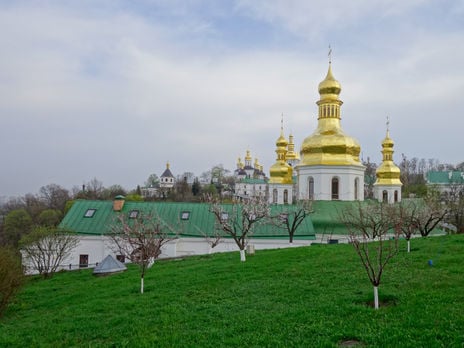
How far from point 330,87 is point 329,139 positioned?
17.5ft

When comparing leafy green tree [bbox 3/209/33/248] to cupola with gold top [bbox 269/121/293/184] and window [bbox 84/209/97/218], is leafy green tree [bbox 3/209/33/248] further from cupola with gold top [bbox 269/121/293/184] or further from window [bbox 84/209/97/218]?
cupola with gold top [bbox 269/121/293/184]

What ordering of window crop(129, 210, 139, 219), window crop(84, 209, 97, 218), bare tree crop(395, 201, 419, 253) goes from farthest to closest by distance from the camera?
window crop(84, 209, 97, 218) → window crop(129, 210, 139, 219) → bare tree crop(395, 201, 419, 253)

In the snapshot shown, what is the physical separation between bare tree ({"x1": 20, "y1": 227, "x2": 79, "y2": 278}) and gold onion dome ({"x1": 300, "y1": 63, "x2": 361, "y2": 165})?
728 inches

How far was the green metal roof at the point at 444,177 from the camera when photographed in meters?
69.4

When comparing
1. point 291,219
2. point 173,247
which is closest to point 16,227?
point 173,247

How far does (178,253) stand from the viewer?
23406 millimetres

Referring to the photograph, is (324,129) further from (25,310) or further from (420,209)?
(25,310)

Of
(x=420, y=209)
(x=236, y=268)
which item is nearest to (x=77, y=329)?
(x=236, y=268)

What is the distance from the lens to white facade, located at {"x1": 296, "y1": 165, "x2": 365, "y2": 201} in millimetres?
30125

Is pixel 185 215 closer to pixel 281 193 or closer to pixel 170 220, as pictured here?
pixel 170 220

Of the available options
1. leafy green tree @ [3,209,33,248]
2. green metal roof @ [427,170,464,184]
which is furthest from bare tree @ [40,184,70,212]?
green metal roof @ [427,170,464,184]

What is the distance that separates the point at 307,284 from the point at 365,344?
3.85 m

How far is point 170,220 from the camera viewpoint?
25.3 metres

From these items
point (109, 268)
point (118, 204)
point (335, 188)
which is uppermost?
point (335, 188)
